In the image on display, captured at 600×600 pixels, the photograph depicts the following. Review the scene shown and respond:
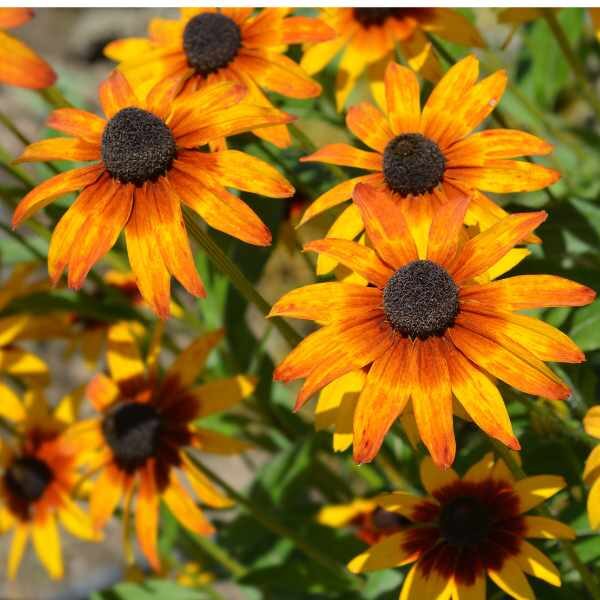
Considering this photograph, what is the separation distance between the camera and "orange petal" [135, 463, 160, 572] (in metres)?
1.41

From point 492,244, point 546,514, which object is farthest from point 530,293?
point 546,514

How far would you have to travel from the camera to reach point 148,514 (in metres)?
1.43

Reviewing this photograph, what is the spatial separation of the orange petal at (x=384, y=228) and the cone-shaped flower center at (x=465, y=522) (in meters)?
0.29

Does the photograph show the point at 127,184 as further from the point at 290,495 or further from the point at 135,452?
the point at 290,495

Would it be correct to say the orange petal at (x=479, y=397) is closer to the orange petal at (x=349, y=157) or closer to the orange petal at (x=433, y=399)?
the orange petal at (x=433, y=399)

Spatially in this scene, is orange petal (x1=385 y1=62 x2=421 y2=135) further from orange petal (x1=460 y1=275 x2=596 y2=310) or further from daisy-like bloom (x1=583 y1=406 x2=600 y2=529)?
daisy-like bloom (x1=583 y1=406 x2=600 y2=529)

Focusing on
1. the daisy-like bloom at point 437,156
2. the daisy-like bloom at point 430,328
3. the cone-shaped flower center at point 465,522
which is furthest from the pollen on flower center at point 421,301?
the cone-shaped flower center at point 465,522

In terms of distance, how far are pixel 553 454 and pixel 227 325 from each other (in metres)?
0.66

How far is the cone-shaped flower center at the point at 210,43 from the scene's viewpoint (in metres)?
1.35

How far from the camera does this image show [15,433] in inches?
68.3

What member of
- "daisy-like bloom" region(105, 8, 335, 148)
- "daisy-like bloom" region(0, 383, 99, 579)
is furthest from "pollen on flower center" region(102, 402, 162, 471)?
"daisy-like bloom" region(105, 8, 335, 148)

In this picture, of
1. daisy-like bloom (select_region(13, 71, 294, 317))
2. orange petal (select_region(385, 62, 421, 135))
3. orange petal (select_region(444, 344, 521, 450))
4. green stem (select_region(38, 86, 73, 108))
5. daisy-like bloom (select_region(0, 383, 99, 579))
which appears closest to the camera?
orange petal (select_region(444, 344, 521, 450))

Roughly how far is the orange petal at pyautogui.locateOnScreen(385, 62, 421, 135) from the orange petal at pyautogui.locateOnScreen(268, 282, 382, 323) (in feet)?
0.95

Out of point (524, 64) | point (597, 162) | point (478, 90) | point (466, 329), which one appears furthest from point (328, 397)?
point (524, 64)
